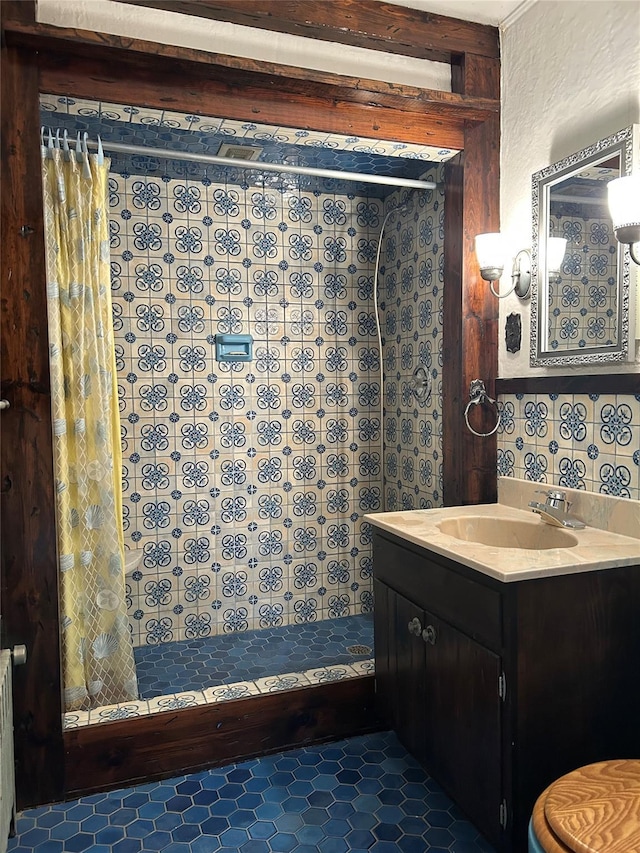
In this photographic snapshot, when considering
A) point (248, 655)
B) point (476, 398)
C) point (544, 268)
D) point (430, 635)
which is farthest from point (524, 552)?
point (248, 655)

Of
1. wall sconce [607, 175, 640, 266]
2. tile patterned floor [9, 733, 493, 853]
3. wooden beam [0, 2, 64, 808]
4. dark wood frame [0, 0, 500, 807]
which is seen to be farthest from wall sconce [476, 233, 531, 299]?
tile patterned floor [9, 733, 493, 853]

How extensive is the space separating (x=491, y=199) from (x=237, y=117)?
38.5 inches

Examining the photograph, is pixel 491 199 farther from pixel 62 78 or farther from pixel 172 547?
pixel 172 547

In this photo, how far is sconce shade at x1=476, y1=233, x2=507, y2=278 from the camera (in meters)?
2.19

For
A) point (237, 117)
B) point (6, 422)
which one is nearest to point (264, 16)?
point (237, 117)

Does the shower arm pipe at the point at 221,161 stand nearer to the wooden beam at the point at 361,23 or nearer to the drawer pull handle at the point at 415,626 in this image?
the wooden beam at the point at 361,23

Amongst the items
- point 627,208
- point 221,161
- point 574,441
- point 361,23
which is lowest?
point 574,441

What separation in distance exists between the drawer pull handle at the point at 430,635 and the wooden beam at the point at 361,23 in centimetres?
194

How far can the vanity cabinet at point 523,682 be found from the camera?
154cm

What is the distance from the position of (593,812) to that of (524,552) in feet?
2.05

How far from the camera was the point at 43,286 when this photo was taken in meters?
1.90

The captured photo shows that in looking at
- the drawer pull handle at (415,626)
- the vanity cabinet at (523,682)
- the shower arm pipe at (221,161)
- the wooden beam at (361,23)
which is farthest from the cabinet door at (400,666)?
the wooden beam at (361,23)

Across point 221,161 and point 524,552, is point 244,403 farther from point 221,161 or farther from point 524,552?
point 524,552

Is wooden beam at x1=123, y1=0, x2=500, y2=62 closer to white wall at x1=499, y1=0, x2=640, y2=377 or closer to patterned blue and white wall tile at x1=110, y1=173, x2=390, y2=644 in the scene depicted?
white wall at x1=499, y1=0, x2=640, y2=377
